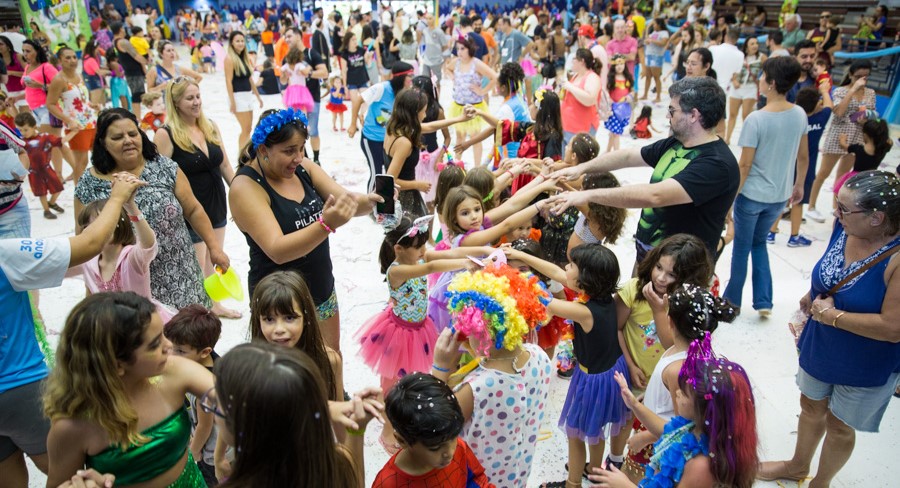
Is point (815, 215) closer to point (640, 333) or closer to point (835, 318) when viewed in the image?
point (835, 318)

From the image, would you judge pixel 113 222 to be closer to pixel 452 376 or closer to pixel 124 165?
pixel 124 165

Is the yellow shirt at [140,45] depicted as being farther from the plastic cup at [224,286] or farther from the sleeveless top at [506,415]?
the sleeveless top at [506,415]

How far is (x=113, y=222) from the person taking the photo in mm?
2242

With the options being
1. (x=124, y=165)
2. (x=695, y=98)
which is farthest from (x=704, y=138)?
(x=124, y=165)

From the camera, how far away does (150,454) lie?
178 cm

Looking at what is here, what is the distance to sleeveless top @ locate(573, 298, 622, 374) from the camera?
8.90 ft

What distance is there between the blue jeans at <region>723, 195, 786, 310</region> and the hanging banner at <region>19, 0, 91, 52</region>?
16.2 metres

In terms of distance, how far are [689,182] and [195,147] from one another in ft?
10.5

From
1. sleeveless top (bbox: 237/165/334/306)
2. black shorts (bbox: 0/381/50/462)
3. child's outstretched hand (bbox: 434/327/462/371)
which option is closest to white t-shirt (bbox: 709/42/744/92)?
sleeveless top (bbox: 237/165/334/306)

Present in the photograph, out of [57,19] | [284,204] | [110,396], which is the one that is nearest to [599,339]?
[284,204]

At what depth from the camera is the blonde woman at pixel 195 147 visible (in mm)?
3904

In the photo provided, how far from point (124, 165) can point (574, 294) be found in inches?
105

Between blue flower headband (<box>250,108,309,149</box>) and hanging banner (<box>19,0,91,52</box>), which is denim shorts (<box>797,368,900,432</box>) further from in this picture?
hanging banner (<box>19,0,91,52</box>)

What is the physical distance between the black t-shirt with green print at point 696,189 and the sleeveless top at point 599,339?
708 mm
